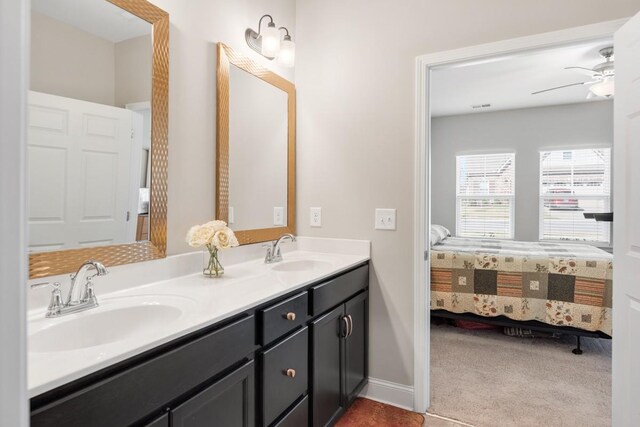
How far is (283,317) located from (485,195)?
5.24 metres

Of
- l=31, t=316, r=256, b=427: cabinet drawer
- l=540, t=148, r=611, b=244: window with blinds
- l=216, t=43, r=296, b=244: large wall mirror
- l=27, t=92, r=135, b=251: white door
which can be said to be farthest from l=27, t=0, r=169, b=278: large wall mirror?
l=540, t=148, r=611, b=244: window with blinds

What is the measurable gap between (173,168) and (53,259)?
595mm

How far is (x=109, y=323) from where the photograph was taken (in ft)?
3.70

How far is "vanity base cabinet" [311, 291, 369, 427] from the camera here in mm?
1632

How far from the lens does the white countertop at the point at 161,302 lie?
2.39 ft

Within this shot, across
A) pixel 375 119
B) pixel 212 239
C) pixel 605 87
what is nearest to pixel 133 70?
pixel 212 239

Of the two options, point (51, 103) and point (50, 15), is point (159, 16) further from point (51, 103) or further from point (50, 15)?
point (51, 103)

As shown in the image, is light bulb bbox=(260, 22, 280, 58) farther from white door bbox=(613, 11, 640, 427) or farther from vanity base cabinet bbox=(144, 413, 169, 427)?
vanity base cabinet bbox=(144, 413, 169, 427)

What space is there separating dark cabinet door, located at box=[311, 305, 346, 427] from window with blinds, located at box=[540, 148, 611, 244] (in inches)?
188

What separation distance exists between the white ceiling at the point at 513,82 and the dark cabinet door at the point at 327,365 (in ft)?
8.32

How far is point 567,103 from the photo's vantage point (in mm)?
5133

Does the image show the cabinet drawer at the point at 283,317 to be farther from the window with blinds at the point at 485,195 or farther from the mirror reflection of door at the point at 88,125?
the window with blinds at the point at 485,195

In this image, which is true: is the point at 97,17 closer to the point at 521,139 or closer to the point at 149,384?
the point at 149,384

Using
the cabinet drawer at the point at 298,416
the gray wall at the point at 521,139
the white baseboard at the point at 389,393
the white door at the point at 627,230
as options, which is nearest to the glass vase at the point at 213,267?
the cabinet drawer at the point at 298,416
